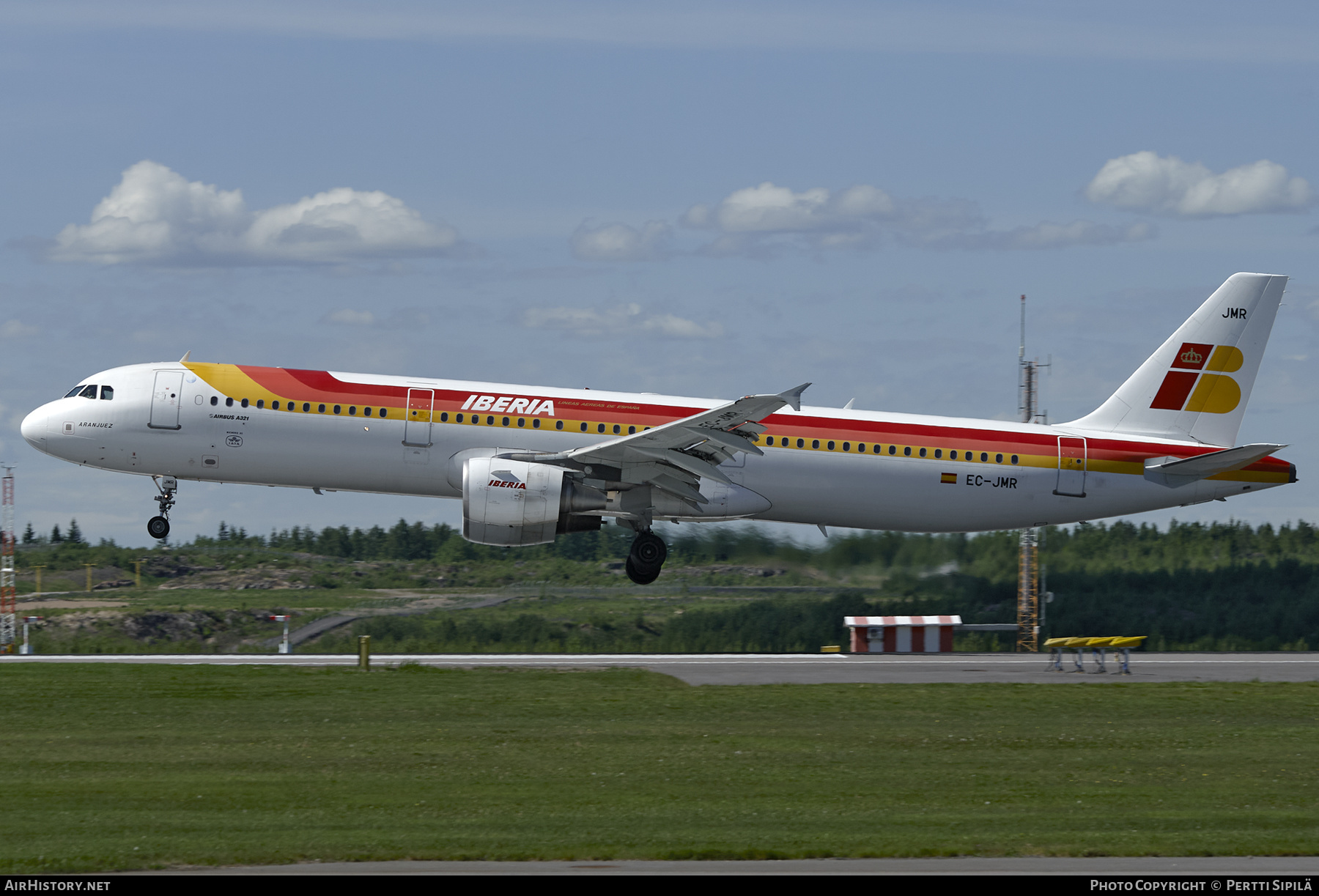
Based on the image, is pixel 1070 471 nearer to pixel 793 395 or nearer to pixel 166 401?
pixel 793 395

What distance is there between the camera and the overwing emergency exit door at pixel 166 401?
31.4 meters

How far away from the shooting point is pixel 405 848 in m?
13.8

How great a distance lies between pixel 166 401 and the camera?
31.5m

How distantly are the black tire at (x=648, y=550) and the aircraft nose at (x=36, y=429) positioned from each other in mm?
14152

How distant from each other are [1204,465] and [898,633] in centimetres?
1108

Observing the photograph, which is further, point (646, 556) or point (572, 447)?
point (646, 556)

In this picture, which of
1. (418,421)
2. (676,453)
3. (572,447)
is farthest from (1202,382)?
(418,421)

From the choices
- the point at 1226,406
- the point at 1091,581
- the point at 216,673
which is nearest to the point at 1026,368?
the point at 1091,581

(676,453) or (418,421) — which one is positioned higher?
(418,421)

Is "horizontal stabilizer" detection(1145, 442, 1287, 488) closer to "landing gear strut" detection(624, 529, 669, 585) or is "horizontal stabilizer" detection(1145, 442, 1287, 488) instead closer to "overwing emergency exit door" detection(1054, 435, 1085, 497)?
"overwing emergency exit door" detection(1054, 435, 1085, 497)

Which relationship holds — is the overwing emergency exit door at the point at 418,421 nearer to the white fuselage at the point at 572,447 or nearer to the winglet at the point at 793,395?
the white fuselage at the point at 572,447

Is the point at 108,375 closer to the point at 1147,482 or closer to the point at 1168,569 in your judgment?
the point at 1147,482

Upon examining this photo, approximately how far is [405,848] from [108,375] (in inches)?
860

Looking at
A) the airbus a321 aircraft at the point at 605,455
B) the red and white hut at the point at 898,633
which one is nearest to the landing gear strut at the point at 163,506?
the airbus a321 aircraft at the point at 605,455
